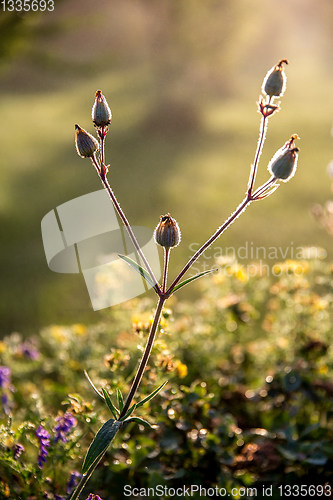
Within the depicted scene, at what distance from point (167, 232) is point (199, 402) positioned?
58cm

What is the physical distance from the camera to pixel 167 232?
86cm

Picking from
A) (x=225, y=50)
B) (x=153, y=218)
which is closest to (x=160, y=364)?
(x=153, y=218)

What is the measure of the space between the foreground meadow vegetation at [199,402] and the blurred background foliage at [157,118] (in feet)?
3.57

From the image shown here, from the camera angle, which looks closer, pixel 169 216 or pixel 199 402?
pixel 169 216

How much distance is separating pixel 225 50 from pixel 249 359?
5043 mm

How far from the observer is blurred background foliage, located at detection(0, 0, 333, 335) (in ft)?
11.1

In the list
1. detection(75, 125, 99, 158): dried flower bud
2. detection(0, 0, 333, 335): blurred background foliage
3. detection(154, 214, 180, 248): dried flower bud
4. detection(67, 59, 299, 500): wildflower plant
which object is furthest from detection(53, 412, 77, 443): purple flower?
detection(0, 0, 333, 335): blurred background foliage

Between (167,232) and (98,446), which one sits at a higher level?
(167,232)

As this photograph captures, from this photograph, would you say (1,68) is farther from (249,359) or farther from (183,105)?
(249,359)

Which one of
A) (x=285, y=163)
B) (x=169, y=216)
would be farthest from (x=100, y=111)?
(x=285, y=163)

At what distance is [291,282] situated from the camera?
1617 mm

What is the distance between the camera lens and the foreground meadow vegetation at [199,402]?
44.2 inches

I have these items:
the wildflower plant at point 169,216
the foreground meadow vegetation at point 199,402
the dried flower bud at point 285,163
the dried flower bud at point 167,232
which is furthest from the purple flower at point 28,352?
the dried flower bud at point 285,163

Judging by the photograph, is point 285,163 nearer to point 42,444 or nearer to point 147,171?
point 42,444
